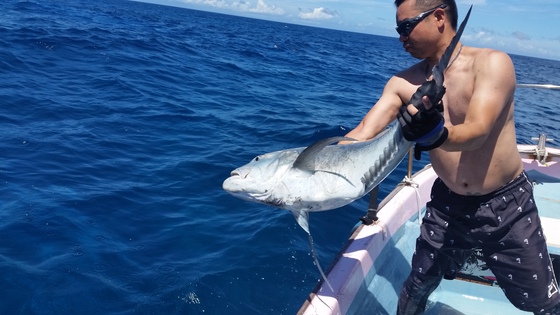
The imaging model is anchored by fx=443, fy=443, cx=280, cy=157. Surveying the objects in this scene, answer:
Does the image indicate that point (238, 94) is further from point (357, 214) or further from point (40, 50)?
point (357, 214)

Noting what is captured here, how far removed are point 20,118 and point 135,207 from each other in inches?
171

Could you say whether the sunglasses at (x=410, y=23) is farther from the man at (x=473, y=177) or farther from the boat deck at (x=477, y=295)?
the boat deck at (x=477, y=295)

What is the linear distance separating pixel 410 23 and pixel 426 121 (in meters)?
0.88

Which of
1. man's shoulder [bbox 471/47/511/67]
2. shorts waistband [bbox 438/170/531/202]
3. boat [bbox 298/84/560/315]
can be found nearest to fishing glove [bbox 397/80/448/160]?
man's shoulder [bbox 471/47/511/67]

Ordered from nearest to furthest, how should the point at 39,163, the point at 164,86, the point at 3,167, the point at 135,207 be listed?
the point at 135,207 → the point at 3,167 → the point at 39,163 → the point at 164,86

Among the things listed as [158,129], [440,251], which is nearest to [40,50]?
[158,129]

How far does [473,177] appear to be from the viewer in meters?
2.70

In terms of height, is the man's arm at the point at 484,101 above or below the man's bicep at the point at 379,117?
above

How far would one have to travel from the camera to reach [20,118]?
8664mm

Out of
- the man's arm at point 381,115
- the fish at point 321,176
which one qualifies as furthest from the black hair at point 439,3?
the fish at point 321,176

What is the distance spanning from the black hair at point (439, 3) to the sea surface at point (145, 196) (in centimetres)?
303

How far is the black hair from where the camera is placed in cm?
248

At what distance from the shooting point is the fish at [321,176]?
2.31m

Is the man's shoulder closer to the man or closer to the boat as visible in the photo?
the man
